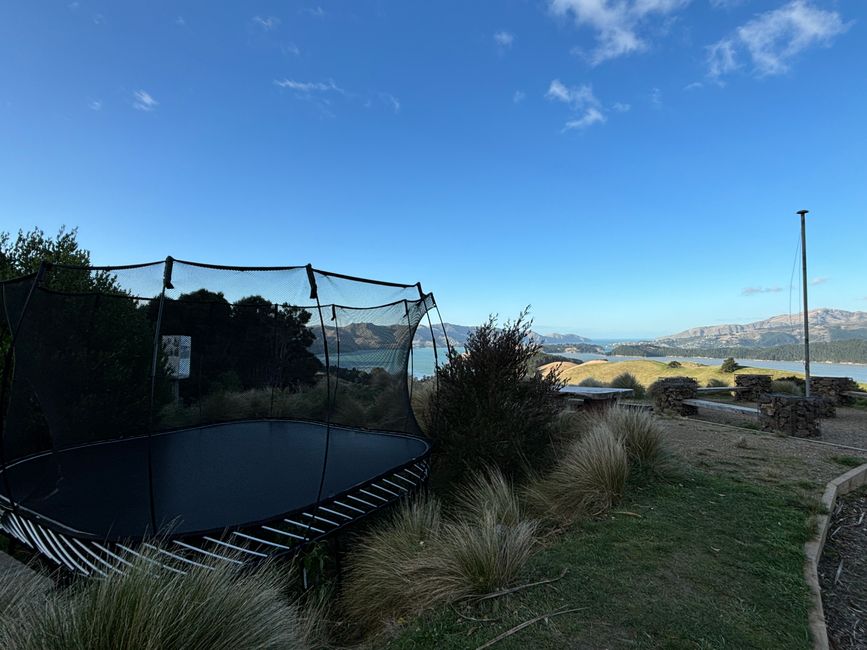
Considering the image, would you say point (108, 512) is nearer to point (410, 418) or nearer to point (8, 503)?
Answer: point (8, 503)

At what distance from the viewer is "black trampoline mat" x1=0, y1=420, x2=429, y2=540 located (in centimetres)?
291

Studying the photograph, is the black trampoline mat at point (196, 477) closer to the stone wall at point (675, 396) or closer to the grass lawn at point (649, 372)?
the stone wall at point (675, 396)

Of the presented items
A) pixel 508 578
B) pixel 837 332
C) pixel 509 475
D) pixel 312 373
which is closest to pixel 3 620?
pixel 508 578

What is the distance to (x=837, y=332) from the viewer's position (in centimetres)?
3297

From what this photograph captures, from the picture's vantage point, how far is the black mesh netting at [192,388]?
3137 mm

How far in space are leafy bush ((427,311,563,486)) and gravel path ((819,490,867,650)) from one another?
2369 mm

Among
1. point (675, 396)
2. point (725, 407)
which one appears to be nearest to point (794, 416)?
point (725, 407)

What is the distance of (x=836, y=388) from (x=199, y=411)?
1521cm

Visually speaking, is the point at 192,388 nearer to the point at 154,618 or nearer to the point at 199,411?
the point at 199,411

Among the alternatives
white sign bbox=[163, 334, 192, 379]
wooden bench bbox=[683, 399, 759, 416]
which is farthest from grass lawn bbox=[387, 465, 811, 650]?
wooden bench bbox=[683, 399, 759, 416]

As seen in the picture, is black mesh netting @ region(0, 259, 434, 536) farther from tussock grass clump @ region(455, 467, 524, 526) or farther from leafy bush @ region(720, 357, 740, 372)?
leafy bush @ region(720, 357, 740, 372)

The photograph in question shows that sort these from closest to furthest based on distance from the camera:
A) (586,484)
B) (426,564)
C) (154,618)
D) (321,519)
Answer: (154,618)
(426,564)
(321,519)
(586,484)

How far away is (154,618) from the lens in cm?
139

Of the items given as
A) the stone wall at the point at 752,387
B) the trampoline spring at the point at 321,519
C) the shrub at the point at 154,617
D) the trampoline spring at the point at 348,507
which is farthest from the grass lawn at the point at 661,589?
the stone wall at the point at 752,387
